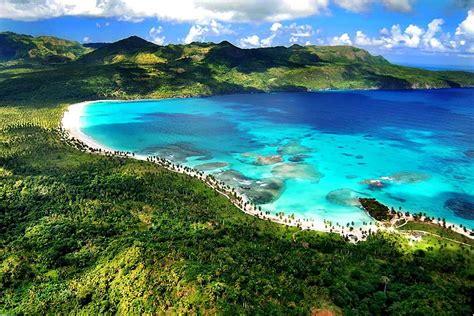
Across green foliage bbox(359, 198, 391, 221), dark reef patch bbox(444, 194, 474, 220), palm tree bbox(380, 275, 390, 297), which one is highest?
green foliage bbox(359, 198, 391, 221)

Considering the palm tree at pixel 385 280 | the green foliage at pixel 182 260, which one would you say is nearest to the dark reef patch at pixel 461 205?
the green foliage at pixel 182 260

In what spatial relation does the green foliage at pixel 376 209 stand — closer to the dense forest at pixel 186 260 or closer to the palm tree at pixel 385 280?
the dense forest at pixel 186 260

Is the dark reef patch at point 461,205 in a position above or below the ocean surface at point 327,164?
below

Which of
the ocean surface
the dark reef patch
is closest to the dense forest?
the ocean surface

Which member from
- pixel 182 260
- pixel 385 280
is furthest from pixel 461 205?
pixel 182 260

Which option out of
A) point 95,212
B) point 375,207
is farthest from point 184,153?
point 375,207

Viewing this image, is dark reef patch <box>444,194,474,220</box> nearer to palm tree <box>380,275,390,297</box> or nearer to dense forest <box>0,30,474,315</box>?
dense forest <box>0,30,474,315</box>
